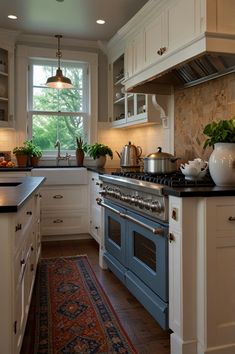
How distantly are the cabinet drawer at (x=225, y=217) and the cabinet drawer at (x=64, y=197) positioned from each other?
9.61 ft

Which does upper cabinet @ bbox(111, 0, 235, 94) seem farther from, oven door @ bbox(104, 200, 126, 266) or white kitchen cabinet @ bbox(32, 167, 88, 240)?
white kitchen cabinet @ bbox(32, 167, 88, 240)

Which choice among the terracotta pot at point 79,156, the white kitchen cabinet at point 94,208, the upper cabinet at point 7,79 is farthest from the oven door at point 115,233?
the upper cabinet at point 7,79

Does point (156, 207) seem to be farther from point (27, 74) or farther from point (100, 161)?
point (27, 74)

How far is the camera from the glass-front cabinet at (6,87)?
4453 mm

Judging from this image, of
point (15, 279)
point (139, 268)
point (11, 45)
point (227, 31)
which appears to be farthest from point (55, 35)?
point (15, 279)

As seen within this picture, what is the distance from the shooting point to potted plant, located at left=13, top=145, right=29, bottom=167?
4.44 meters

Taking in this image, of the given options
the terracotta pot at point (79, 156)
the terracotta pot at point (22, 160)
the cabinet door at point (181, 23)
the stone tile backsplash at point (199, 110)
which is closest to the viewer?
the cabinet door at point (181, 23)

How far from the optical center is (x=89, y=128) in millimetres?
5004

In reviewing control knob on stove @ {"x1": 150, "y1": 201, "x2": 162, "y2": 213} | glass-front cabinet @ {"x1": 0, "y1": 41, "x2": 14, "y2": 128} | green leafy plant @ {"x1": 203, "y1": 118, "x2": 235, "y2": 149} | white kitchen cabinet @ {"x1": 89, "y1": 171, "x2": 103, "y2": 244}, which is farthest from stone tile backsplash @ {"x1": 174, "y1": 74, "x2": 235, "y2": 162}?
glass-front cabinet @ {"x1": 0, "y1": 41, "x2": 14, "y2": 128}

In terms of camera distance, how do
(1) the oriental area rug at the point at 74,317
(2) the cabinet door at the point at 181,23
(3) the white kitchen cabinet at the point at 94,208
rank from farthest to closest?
(3) the white kitchen cabinet at the point at 94,208 < (2) the cabinet door at the point at 181,23 < (1) the oriental area rug at the point at 74,317

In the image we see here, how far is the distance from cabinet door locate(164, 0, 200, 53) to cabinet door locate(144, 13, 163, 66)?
122mm

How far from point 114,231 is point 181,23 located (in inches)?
70.2

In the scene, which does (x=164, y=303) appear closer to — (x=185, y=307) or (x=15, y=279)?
(x=185, y=307)

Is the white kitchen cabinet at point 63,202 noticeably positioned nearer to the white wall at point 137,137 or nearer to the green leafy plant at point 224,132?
the white wall at point 137,137
